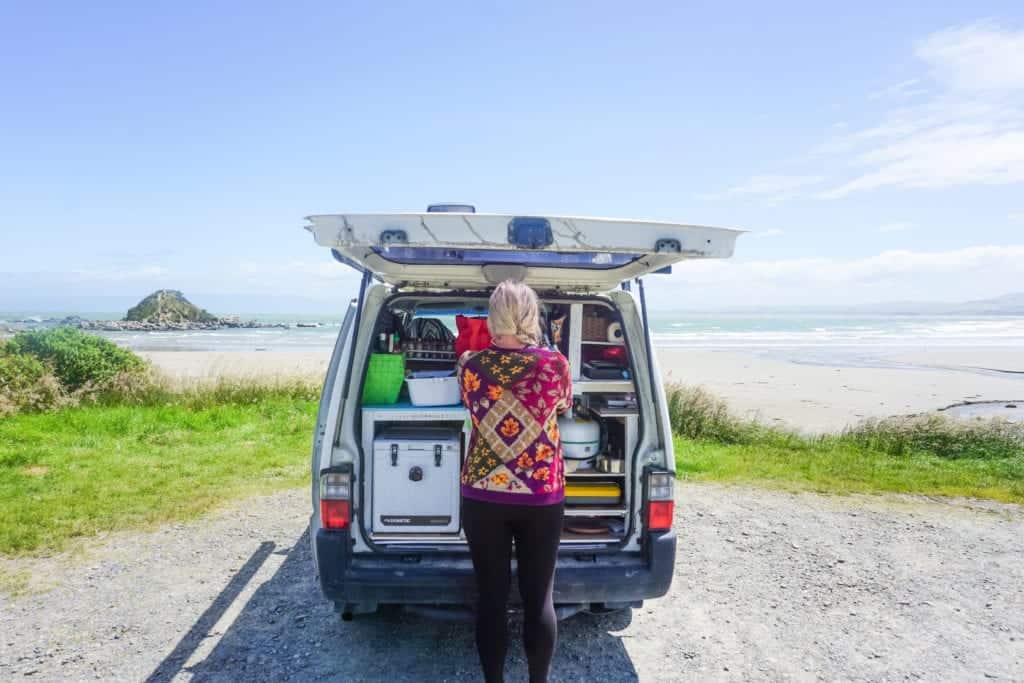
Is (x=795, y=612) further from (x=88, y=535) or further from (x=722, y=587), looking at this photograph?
(x=88, y=535)

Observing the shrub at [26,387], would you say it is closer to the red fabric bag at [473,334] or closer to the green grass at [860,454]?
the red fabric bag at [473,334]

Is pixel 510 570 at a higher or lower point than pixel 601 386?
lower

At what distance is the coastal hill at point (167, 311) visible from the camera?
63.8 m

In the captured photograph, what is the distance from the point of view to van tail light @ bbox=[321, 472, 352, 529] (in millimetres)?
3385

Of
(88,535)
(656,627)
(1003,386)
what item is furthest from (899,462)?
(1003,386)

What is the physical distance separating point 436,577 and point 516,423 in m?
1.00

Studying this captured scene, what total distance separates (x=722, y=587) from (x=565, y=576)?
197cm

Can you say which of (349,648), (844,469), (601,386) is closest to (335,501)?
(349,648)

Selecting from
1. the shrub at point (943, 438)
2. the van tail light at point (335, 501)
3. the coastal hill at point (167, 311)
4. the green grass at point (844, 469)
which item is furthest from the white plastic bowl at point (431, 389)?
the coastal hill at point (167, 311)

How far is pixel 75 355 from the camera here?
36.5 ft

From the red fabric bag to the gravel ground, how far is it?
167 centimetres

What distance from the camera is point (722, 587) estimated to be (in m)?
4.78

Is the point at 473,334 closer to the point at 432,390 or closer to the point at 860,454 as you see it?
the point at 432,390

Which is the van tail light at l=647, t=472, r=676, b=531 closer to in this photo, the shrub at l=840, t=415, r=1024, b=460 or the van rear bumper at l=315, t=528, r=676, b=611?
the van rear bumper at l=315, t=528, r=676, b=611
